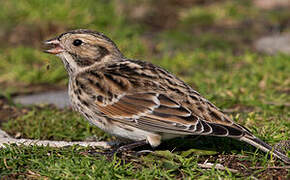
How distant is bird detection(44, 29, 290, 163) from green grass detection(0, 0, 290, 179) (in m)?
0.29

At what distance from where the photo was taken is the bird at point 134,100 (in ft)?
15.5

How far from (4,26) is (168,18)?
376cm

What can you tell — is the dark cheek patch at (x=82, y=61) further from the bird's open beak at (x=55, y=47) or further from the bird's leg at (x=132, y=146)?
the bird's leg at (x=132, y=146)

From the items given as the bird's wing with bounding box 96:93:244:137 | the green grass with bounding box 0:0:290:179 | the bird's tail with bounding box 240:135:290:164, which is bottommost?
the green grass with bounding box 0:0:290:179

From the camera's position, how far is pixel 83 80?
17.6 feet

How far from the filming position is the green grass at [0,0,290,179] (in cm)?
472

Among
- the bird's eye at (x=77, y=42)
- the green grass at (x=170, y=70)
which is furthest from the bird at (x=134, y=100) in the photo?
the green grass at (x=170, y=70)

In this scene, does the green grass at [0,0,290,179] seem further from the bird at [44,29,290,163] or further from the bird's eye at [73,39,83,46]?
the bird's eye at [73,39,83,46]

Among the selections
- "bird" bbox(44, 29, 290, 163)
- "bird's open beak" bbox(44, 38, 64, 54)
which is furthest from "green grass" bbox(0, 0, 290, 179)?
"bird's open beak" bbox(44, 38, 64, 54)

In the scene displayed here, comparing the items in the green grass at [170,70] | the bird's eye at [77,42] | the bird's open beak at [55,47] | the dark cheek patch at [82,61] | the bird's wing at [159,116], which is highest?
the bird's eye at [77,42]

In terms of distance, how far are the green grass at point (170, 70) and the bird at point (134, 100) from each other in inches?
11.4

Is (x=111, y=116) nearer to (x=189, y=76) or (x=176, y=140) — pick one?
(x=176, y=140)

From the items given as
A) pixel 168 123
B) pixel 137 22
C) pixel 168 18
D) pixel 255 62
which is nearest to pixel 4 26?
pixel 137 22

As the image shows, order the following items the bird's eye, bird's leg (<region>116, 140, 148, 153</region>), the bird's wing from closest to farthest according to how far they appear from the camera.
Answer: the bird's wing < bird's leg (<region>116, 140, 148, 153</region>) < the bird's eye
